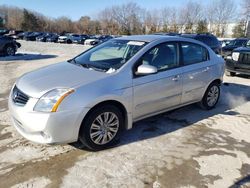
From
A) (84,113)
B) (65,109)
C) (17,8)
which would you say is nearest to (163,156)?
(84,113)

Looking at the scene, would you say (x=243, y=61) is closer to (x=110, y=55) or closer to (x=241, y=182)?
(x=110, y=55)

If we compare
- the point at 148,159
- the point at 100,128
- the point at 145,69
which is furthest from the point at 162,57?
the point at 148,159

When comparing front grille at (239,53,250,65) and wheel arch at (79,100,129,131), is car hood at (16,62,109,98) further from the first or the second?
front grille at (239,53,250,65)

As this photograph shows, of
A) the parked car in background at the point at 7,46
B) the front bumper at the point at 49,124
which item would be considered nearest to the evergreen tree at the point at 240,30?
the parked car in background at the point at 7,46

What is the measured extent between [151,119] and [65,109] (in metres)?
2.12

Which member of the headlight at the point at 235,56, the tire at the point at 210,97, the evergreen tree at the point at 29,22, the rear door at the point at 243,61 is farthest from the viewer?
the evergreen tree at the point at 29,22

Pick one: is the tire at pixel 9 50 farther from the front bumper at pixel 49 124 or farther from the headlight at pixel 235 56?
the front bumper at pixel 49 124

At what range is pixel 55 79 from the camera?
3.46 meters

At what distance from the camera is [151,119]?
4.74m

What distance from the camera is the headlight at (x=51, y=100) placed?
304cm

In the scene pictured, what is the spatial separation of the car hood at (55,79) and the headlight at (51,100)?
0.08 metres

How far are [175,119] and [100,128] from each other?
1.90 metres

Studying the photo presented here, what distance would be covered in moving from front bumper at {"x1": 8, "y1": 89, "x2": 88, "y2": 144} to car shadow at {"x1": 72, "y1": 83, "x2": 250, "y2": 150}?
56cm

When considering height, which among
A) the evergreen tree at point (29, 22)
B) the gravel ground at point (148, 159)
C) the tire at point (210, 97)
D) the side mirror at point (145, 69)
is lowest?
the gravel ground at point (148, 159)
